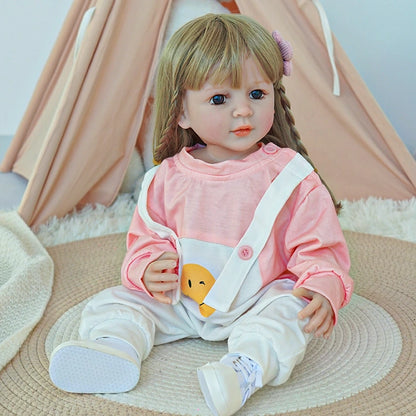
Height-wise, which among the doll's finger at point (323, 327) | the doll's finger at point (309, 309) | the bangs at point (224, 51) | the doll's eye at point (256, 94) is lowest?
the doll's finger at point (323, 327)

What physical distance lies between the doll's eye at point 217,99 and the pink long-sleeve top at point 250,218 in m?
0.11

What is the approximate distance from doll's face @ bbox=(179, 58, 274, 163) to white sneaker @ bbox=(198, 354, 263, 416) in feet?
1.24

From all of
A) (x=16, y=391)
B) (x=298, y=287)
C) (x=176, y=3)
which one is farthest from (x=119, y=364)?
(x=176, y=3)

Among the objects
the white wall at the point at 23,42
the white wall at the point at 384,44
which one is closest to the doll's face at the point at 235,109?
the white wall at the point at 384,44

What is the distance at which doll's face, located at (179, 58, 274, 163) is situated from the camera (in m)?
1.12

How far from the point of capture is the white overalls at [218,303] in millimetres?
1063

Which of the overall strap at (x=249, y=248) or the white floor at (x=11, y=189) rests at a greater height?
the overall strap at (x=249, y=248)

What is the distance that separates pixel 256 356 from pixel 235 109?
0.41 m

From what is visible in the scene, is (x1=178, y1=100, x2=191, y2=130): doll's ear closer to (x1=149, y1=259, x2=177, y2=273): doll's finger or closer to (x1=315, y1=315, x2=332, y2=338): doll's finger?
(x1=149, y1=259, x2=177, y2=273): doll's finger

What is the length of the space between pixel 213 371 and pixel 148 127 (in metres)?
1.23

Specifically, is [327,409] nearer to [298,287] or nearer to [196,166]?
[298,287]

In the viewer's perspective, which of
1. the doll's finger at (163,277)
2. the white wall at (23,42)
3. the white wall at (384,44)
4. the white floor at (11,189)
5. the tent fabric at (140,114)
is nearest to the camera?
the doll's finger at (163,277)

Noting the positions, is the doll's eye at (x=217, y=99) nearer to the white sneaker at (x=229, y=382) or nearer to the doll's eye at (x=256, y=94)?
the doll's eye at (x=256, y=94)

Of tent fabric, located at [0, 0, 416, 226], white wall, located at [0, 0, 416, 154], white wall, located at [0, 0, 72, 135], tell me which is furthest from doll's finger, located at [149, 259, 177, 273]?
white wall, located at [0, 0, 72, 135]
